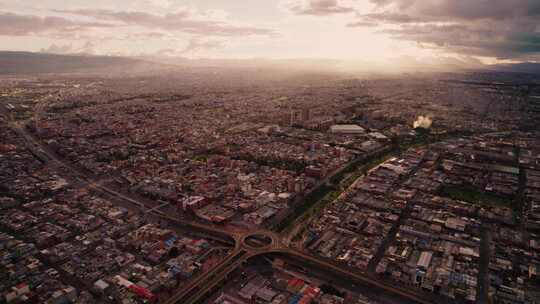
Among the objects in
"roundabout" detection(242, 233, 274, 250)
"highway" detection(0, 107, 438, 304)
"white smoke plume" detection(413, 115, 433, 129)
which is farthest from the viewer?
"white smoke plume" detection(413, 115, 433, 129)

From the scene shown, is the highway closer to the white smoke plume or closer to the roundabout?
the roundabout

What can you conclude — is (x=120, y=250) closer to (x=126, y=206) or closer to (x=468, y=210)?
(x=126, y=206)

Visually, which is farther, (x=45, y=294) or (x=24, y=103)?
(x=24, y=103)

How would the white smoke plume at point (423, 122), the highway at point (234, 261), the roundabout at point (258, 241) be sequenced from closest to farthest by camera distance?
the highway at point (234, 261), the roundabout at point (258, 241), the white smoke plume at point (423, 122)

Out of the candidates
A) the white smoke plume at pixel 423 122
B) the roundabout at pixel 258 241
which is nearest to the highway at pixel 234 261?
the roundabout at pixel 258 241

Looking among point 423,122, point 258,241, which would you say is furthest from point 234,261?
point 423,122

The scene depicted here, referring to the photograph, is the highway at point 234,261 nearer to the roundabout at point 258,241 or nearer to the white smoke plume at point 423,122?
the roundabout at point 258,241

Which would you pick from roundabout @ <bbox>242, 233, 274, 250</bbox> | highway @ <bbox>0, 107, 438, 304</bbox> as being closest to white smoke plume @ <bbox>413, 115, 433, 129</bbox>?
roundabout @ <bbox>242, 233, 274, 250</bbox>

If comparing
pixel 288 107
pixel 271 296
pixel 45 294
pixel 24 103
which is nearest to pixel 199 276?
pixel 271 296
